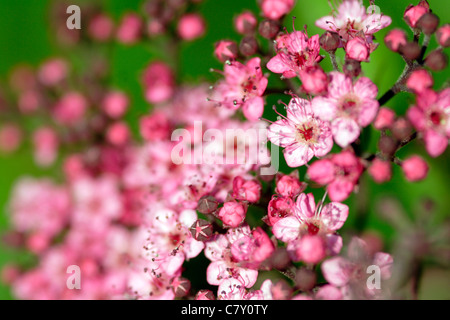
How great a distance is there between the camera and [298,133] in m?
1.36

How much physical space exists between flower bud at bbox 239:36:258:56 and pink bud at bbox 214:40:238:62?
22mm

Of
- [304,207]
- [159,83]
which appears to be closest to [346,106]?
[304,207]

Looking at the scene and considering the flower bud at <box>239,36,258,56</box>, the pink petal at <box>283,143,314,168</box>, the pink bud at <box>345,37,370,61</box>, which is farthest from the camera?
the flower bud at <box>239,36,258,56</box>

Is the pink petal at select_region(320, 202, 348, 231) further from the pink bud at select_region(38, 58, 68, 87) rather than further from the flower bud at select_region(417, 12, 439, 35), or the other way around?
the pink bud at select_region(38, 58, 68, 87)

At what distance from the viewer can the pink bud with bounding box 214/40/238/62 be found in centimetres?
145

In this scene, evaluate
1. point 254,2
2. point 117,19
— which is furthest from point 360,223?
point 117,19

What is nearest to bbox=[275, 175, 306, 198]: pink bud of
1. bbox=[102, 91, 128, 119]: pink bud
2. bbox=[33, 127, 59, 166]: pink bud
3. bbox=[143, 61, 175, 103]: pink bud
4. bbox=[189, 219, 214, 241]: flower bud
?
bbox=[189, 219, 214, 241]: flower bud

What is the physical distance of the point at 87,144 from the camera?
1.98 meters

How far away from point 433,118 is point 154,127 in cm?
99

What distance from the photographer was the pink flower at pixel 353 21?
4.37 ft

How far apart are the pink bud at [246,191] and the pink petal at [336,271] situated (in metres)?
0.27

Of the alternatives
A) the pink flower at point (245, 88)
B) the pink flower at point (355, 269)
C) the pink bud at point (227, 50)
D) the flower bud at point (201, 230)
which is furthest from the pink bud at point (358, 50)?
the flower bud at point (201, 230)

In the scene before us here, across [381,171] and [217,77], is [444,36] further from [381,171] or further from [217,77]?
[217,77]
